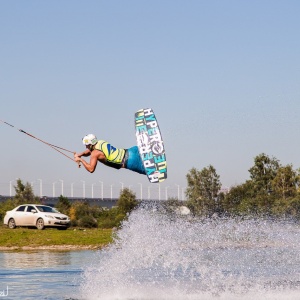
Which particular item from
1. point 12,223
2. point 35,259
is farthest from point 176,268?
point 12,223

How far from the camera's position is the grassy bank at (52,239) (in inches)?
1267

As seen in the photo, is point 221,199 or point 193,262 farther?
point 221,199

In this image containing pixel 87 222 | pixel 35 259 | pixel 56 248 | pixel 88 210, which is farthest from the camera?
pixel 88 210

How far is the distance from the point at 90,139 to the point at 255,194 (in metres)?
31.1

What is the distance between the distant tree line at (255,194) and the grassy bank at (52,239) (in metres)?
7.77

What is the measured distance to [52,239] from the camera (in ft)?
109

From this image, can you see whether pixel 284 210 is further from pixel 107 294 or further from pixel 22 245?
pixel 107 294

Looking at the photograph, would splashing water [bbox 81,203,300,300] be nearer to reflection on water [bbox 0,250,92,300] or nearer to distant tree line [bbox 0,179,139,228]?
reflection on water [bbox 0,250,92,300]

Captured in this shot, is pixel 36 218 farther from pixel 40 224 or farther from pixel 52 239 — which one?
pixel 52 239

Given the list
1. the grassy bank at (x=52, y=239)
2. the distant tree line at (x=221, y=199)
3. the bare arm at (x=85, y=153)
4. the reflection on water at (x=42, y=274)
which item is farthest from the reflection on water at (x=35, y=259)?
the distant tree line at (x=221, y=199)

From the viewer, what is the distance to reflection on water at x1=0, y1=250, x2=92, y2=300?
53.6 feet

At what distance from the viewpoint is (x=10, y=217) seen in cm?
3775

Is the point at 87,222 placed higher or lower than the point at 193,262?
higher

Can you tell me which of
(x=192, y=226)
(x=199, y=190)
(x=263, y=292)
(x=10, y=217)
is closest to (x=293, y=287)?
(x=263, y=292)
